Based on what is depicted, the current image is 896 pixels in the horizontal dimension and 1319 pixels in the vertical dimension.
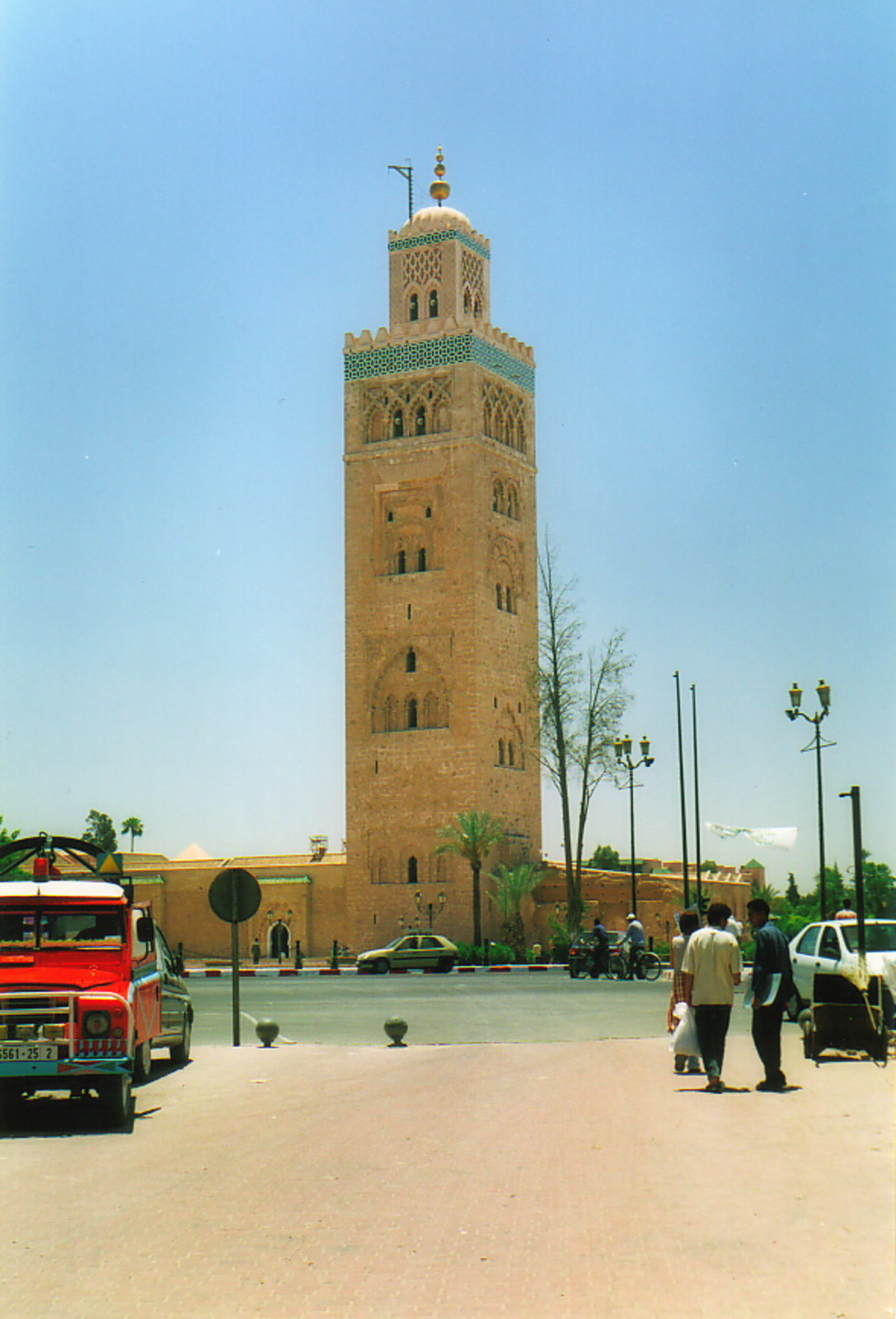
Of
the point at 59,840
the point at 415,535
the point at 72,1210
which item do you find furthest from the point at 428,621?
the point at 72,1210

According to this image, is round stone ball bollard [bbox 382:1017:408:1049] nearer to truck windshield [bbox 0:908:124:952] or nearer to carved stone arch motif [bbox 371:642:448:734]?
truck windshield [bbox 0:908:124:952]

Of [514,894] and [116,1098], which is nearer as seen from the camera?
[116,1098]

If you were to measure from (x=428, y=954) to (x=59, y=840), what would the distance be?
95.1 feet

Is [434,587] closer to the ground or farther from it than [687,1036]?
farther from it

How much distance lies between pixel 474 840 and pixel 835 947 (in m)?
→ 41.4

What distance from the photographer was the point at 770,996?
11688mm

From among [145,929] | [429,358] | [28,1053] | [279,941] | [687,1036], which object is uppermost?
[429,358]

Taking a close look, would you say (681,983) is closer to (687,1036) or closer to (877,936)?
(687,1036)

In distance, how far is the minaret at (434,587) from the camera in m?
61.2

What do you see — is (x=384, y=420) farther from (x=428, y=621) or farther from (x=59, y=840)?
(x=59, y=840)

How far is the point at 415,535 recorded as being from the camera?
63469 millimetres

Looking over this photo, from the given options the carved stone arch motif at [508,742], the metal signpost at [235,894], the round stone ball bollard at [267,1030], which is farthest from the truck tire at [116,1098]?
the carved stone arch motif at [508,742]

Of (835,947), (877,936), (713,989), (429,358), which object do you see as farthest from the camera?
(429,358)

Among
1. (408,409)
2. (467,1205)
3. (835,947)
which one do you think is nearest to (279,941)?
(408,409)
